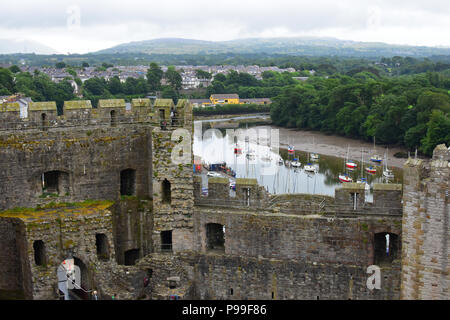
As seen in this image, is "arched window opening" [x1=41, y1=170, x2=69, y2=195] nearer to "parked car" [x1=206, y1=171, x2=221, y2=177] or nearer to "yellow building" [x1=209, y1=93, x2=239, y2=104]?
"parked car" [x1=206, y1=171, x2=221, y2=177]

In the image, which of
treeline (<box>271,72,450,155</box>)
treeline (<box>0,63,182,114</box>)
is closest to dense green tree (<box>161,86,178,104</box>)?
treeline (<box>0,63,182,114</box>)

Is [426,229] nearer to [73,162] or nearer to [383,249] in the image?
[383,249]

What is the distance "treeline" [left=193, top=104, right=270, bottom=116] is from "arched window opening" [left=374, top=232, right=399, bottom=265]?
278ft

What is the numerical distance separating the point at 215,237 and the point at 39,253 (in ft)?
18.1

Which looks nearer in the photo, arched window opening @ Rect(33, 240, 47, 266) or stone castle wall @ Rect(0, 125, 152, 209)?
arched window opening @ Rect(33, 240, 47, 266)

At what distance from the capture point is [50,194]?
19.3 meters

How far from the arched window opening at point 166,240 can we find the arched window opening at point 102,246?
178 cm

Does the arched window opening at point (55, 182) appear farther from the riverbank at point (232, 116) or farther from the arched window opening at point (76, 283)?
the riverbank at point (232, 116)

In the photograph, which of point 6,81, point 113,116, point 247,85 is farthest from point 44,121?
point 247,85

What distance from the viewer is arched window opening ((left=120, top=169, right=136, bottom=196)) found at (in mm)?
20688

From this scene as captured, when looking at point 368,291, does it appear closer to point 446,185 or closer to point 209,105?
point 446,185

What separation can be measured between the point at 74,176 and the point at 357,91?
66.9 metres

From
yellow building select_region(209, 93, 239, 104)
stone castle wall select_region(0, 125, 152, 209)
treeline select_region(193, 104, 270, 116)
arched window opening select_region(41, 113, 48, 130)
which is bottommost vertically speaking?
treeline select_region(193, 104, 270, 116)

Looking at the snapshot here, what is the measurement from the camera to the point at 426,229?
15.1 m
